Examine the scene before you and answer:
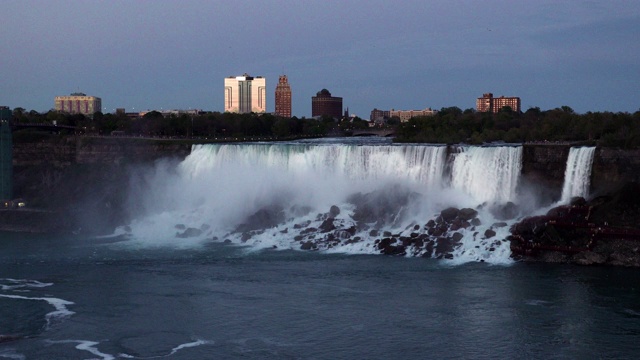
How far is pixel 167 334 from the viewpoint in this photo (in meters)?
25.1

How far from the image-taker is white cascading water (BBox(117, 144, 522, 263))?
1631 inches

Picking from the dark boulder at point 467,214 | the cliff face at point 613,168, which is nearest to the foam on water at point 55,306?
the dark boulder at point 467,214

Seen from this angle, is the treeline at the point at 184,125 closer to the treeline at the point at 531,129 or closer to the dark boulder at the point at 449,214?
the treeline at the point at 531,129

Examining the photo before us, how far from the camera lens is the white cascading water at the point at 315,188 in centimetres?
4144

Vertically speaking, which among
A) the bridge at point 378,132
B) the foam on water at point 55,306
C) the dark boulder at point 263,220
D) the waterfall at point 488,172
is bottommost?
the foam on water at point 55,306

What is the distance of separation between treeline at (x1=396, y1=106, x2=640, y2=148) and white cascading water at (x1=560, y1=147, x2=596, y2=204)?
1.41 metres

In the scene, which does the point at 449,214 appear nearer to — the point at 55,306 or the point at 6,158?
the point at 55,306

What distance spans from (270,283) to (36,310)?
8.46m

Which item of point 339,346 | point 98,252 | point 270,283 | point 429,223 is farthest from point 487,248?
point 98,252

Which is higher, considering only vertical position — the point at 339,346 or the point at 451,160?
A: the point at 451,160

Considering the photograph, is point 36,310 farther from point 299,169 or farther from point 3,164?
point 3,164

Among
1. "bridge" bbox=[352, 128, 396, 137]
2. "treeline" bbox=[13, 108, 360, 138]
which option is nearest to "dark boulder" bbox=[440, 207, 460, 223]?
"treeline" bbox=[13, 108, 360, 138]

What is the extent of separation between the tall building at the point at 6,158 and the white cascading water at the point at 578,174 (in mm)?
36681

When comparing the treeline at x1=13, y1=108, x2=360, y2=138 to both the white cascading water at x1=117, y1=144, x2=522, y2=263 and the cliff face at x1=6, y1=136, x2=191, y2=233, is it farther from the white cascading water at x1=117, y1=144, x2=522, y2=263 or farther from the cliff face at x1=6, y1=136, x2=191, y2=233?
the white cascading water at x1=117, y1=144, x2=522, y2=263
